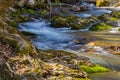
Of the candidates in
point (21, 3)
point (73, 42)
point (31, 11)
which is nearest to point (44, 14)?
point (31, 11)

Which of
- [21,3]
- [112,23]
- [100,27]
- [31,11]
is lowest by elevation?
[112,23]

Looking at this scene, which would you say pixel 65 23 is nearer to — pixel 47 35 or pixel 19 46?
pixel 47 35

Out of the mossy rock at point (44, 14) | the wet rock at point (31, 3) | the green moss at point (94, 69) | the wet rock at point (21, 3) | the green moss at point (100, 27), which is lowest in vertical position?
the green moss at point (100, 27)

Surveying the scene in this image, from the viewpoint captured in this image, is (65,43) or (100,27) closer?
(65,43)

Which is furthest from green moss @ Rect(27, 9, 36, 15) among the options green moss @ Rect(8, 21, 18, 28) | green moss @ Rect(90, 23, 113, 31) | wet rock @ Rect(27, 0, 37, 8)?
green moss @ Rect(90, 23, 113, 31)

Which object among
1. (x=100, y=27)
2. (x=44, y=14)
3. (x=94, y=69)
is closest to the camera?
(x=94, y=69)

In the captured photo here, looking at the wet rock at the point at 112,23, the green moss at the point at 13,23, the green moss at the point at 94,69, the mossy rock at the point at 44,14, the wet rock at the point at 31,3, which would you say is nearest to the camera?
the green moss at the point at 94,69

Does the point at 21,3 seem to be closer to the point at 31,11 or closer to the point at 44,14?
the point at 31,11

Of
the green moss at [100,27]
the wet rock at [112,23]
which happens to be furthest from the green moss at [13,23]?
the wet rock at [112,23]

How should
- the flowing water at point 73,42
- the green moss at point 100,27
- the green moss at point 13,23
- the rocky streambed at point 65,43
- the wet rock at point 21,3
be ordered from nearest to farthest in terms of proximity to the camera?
the rocky streambed at point 65,43
the flowing water at point 73,42
the green moss at point 13,23
the green moss at point 100,27
the wet rock at point 21,3

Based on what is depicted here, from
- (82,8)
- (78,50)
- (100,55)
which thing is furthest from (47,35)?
(82,8)

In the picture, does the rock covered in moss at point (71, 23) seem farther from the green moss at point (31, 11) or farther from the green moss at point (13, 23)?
the green moss at point (31, 11)

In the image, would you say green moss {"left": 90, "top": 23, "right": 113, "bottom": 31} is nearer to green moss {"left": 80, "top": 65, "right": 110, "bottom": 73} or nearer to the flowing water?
the flowing water

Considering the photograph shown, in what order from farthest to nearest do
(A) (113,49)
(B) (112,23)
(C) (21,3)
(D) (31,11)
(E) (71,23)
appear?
(C) (21,3) → (D) (31,11) → (B) (112,23) → (E) (71,23) → (A) (113,49)
